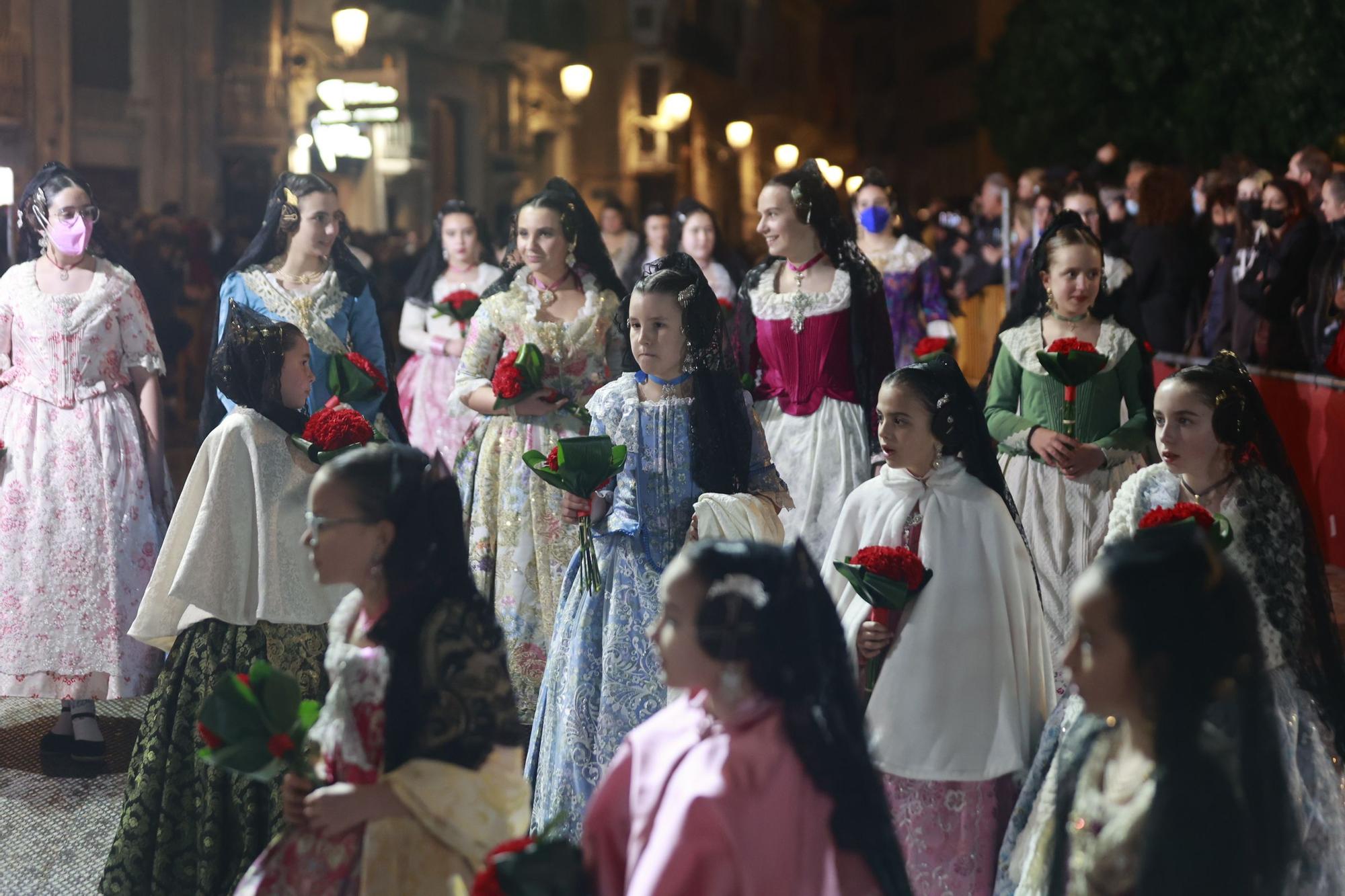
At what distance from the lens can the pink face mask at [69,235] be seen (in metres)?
6.55

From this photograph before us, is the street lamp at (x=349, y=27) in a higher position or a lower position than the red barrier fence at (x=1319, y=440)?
higher

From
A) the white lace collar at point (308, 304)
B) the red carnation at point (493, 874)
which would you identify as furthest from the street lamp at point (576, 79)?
the red carnation at point (493, 874)

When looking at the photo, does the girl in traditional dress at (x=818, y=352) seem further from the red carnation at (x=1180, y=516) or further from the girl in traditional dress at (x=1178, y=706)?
the girl in traditional dress at (x=1178, y=706)

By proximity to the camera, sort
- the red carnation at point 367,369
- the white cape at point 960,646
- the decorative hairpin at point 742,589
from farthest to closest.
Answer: the red carnation at point 367,369, the white cape at point 960,646, the decorative hairpin at point 742,589

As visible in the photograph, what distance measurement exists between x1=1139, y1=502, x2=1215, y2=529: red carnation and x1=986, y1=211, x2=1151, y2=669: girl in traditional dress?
7.25 ft

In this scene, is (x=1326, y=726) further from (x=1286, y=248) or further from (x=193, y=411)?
(x=193, y=411)

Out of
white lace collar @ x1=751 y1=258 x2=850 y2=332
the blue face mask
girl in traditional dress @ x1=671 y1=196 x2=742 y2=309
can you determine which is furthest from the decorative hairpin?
girl in traditional dress @ x1=671 y1=196 x2=742 y2=309

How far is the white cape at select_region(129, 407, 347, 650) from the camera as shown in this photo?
4688 mm

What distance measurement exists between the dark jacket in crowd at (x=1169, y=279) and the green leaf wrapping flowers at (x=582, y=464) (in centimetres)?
846

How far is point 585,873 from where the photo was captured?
9.25 feet

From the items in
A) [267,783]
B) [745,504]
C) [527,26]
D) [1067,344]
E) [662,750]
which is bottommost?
[267,783]

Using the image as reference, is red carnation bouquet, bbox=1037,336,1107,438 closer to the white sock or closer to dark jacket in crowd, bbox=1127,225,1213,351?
A: the white sock

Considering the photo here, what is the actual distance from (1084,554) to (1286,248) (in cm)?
531

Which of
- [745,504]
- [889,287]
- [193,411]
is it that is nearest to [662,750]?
[745,504]
